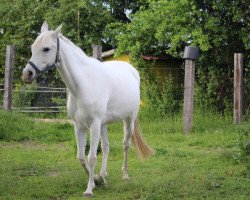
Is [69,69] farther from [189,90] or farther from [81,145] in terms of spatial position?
[189,90]

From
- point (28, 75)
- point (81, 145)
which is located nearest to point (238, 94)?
point (81, 145)

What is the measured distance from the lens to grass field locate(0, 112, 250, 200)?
573 cm

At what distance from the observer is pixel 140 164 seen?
7707mm

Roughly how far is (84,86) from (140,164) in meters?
2.41

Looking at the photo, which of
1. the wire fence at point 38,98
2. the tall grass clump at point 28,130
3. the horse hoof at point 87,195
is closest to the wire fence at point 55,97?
the wire fence at point 38,98

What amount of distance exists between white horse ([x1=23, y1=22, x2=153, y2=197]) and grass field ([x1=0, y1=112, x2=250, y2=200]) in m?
0.51

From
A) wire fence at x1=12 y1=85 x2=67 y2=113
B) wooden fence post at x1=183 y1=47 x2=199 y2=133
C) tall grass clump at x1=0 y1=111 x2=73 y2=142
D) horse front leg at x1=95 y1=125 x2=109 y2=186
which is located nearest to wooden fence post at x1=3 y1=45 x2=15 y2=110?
tall grass clump at x1=0 y1=111 x2=73 y2=142

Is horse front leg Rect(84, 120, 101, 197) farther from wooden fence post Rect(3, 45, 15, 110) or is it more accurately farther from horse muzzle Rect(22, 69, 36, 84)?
wooden fence post Rect(3, 45, 15, 110)

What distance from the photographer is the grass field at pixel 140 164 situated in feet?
18.8

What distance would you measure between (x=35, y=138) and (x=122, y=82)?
448cm

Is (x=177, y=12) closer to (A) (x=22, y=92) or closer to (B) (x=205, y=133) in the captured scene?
(B) (x=205, y=133)

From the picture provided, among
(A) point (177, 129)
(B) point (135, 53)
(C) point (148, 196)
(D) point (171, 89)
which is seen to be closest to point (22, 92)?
(B) point (135, 53)

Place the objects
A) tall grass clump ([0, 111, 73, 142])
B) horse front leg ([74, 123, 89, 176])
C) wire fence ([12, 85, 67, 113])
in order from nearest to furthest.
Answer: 1. horse front leg ([74, 123, 89, 176])
2. tall grass clump ([0, 111, 73, 142])
3. wire fence ([12, 85, 67, 113])

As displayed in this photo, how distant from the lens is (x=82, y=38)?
20594 millimetres
